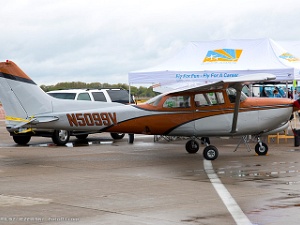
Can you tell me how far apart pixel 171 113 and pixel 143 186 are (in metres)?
5.24

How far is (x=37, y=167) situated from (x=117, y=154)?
384cm

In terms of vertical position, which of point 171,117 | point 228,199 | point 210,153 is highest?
point 171,117

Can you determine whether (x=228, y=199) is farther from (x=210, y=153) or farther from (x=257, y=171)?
(x=210, y=153)

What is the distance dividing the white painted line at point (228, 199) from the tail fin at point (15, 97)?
4673mm

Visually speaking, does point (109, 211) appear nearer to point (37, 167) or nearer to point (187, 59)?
point (37, 167)

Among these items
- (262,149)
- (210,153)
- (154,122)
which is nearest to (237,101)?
(210,153)

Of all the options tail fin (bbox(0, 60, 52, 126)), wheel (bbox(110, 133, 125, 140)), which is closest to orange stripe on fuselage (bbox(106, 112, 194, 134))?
tail fin (bbox(0, 60, 52, 126))

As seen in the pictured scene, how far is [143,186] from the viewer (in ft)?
39.9

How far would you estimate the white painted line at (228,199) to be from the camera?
28.9 ft

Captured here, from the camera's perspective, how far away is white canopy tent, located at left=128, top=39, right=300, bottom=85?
22406mm

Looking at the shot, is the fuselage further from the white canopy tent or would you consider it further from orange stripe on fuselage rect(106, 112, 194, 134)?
the white canopy tent

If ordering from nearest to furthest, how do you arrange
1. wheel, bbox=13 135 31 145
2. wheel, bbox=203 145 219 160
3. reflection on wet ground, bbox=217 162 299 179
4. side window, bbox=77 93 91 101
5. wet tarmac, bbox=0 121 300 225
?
wet tarmac, bbox=0 121 300 225 → reflection on wet ground, bbox=217 162 299 179 → wheel, bbox=203 145 219 160 → wheel, bbox=13 135 31 145 → side window, bbox=77 93 91 101

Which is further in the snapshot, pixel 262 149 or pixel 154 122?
pixel 262 149

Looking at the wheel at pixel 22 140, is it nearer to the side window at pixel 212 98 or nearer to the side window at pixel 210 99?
the side window at pixel 210 99
